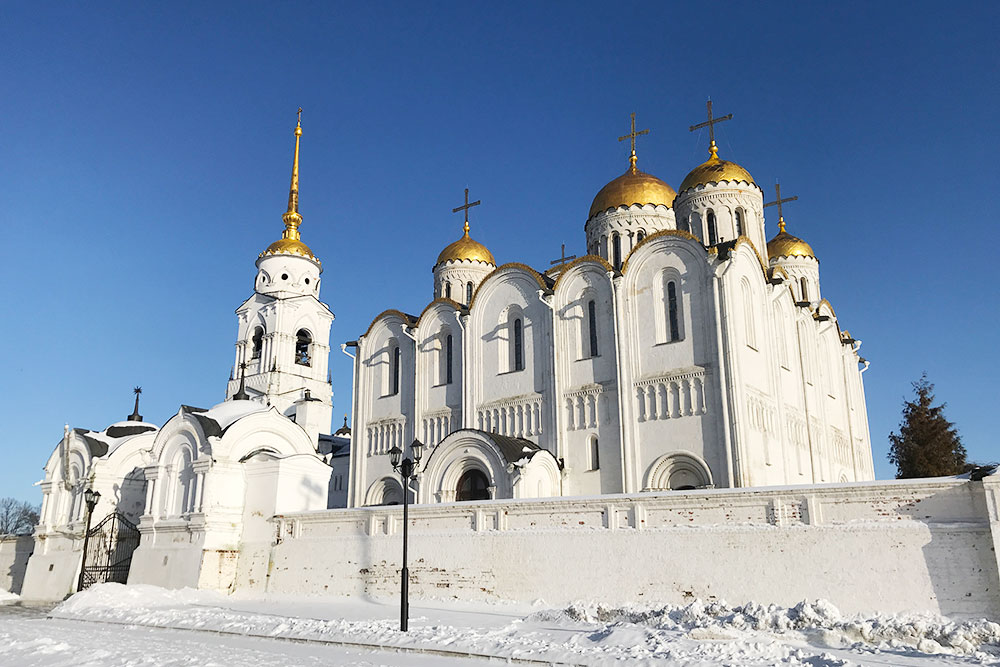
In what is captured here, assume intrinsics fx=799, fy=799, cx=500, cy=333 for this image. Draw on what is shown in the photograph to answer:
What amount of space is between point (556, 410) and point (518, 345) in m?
3.00

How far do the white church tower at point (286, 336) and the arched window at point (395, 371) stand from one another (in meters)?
9.08

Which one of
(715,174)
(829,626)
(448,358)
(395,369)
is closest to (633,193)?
(715,174)

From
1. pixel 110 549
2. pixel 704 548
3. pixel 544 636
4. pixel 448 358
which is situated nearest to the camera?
pixel 544 636

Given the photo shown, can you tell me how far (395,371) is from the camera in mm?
28328

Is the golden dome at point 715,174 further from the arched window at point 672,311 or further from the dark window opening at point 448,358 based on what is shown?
the dark window opening at point 448,358

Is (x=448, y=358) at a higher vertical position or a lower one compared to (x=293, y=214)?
lower

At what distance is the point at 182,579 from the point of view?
19547 mm

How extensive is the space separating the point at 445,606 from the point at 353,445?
44.6ft

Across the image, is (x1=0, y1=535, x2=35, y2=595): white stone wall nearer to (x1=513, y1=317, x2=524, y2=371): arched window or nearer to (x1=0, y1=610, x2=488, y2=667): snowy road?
(x1=0, y1=610, x2=488, y2=667): snowy road

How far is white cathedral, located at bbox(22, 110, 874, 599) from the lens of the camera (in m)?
20.4

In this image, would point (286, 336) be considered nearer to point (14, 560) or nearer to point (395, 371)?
point (395, 371)

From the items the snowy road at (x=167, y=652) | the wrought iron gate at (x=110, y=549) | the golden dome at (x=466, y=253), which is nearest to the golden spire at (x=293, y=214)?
the golden dome at (x=466, y=253)

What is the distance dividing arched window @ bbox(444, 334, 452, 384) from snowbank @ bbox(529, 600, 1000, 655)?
15.0 meters

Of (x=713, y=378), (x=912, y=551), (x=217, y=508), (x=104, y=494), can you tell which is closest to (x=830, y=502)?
(x=912, y=551)
